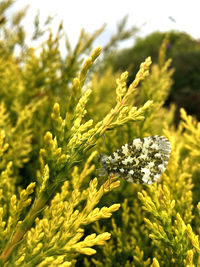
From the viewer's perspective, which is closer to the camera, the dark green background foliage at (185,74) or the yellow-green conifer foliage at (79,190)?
the yellow-green conifer foliage at (79,190)

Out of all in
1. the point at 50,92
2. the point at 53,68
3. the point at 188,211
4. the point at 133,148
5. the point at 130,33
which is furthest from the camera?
the point at 130,33

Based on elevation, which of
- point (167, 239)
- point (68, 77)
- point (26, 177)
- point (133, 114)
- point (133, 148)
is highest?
point (68, 77)

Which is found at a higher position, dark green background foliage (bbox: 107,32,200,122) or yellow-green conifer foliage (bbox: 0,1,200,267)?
dark green background foliage (bbox: 107,32,200,122)

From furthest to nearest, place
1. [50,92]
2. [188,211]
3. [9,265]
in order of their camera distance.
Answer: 1. [50,92]
2. [188,211]
3. [9,265]

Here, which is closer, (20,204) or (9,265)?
(9,265)

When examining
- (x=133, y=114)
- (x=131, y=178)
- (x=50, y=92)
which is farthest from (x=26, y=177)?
(x=133, y=114)

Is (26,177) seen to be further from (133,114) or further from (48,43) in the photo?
(133,114)

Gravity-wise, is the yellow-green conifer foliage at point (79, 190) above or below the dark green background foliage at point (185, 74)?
below

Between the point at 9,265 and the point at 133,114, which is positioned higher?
the point at 133,114

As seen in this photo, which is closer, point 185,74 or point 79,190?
point 79,190

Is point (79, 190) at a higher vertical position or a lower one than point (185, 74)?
lower

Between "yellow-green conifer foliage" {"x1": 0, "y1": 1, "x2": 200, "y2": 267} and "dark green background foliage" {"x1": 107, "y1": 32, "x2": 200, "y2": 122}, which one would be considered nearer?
"yellow-green conifer foliage" {"x1": 0, "y1": 1, "x2": 200, "y2": 267}
